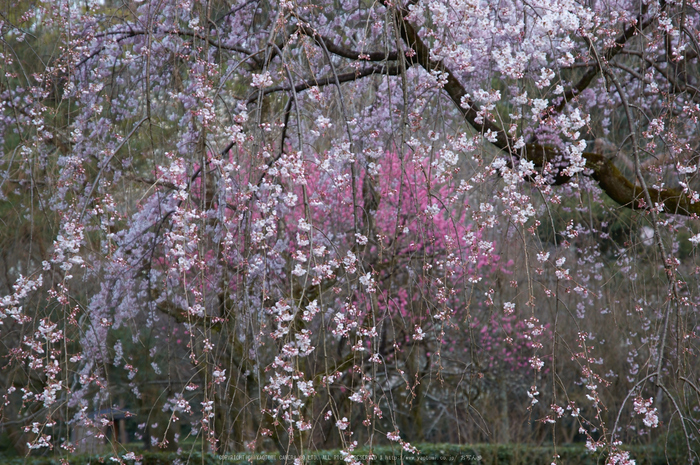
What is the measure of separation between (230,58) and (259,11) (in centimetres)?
30

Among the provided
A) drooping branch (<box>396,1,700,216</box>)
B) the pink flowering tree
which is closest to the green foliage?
the pink flowering tree

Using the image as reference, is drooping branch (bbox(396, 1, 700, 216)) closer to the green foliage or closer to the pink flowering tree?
the pink flowering tree

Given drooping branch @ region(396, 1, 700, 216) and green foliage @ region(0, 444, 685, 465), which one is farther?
green foliage @ region(0, 444, 685, 465)

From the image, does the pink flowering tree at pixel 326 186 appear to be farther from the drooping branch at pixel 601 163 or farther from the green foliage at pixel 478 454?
the green foliage at pixel 478 454

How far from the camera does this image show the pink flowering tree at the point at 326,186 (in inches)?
73.0

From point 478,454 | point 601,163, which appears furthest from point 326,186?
point 601,163

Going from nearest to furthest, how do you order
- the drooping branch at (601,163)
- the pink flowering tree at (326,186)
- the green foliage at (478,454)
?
1. the pink flowering tree at (326,186)
2. the drooping branch at (601,163)
3. the green foliage at (478,454)

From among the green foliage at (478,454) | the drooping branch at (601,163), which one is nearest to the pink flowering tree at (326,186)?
the drooping branch at (601,163)

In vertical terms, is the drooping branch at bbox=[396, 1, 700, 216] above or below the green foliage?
above

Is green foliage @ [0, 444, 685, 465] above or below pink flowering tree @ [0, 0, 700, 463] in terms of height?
below

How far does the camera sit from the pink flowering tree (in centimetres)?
186

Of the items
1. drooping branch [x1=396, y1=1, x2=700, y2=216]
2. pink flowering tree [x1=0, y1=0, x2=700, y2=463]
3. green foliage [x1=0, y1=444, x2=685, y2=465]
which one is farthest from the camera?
green foliage [x1=0, y1=444, x2=685, y2=465]

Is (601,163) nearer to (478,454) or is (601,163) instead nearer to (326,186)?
(326,186)

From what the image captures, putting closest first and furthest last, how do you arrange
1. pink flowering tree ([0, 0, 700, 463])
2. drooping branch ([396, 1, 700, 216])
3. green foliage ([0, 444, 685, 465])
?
pink flowering tree ([0, 0, 700, 463]) → drooping branch ([396, 1, 700, 216]) → green foliage ([0, 444, 685, 465])
